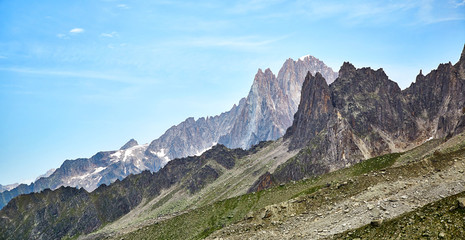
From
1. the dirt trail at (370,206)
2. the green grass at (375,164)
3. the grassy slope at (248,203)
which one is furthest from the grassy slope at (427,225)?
the green grass at (375,164)

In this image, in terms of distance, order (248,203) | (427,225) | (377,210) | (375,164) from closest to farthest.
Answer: (427,225) < (377,210) < (248,203) < (375,164)

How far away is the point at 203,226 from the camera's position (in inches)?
3814

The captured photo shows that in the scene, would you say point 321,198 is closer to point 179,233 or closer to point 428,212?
point 428,212

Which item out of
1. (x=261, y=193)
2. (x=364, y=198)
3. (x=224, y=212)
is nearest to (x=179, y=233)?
(x=224, y=212)

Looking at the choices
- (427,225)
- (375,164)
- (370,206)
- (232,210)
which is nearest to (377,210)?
(370,206)

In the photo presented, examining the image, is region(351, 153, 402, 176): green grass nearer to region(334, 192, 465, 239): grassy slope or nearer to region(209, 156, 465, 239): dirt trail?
region(209, 156, 465, 239): dirt trail

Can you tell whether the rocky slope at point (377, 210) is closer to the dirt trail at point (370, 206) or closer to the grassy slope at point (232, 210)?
the dirt trail at point (370, 206)

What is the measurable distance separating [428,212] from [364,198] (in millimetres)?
13423

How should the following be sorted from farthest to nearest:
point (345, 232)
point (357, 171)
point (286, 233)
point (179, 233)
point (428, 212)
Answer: point (357, 171)
point (179, 233)
point (286, 233)
point (345, 232)
point (428, 212)

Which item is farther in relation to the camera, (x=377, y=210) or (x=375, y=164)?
(x=375, y=164)

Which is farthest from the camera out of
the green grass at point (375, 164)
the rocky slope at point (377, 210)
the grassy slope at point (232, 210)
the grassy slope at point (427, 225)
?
the green grass at point (375, 164)

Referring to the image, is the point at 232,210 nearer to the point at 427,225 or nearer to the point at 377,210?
the point at 377,210

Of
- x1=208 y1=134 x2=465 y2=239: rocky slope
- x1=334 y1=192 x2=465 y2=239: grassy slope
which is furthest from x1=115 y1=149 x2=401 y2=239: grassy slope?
x1=334 y1=192 x2=465 y2=239: grassy slope

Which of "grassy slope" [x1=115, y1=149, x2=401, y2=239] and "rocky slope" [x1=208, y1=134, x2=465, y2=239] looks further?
"grassy slope" [x1=115, y1=149, x2=401, y2=239]
